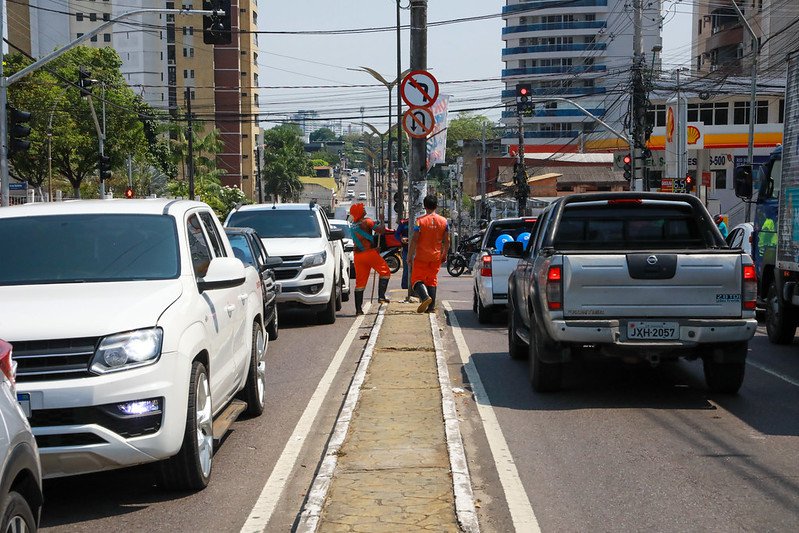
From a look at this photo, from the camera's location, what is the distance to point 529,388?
10820mm

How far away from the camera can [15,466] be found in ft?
13.3

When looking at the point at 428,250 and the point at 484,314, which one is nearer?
the point at 428,250

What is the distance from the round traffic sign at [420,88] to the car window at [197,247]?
9158 millimetres

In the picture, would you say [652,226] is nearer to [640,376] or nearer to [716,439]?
[640,376]

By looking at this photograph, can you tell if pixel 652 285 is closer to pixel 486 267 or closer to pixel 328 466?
pixel 328 466

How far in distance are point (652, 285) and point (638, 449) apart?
208cm

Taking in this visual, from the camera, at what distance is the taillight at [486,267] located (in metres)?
16.5

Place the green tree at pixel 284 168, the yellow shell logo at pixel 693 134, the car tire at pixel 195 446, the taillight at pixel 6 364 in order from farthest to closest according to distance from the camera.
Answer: the green tree at pixel 284 168 → the yellow shell logo at pixel 693 134 → the car tire at pixel 195 446 → the taillight at pixel 6 364

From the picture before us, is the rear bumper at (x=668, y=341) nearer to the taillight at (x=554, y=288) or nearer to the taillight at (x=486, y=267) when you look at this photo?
the taillight at (x=554, y=288)

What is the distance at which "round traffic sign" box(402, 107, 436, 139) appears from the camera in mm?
16938

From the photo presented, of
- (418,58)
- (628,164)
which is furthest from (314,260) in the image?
(628,164)

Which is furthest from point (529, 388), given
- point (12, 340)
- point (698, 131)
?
point (698, 131)

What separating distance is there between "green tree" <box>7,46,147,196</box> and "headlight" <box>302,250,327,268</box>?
58.2m

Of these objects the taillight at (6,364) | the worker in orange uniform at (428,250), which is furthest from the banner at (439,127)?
the taillight at (6,364)
